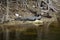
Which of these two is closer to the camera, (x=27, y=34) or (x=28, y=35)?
(x=28, y=35)

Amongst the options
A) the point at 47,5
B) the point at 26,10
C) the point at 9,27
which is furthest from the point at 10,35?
the point at 47,5

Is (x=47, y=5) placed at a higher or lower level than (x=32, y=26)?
higher

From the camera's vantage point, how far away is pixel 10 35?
42.1 feet

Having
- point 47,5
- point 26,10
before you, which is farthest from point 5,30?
point 47,5

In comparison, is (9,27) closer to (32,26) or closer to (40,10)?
(32,26)

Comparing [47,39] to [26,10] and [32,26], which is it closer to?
[32,26]

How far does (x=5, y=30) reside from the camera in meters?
14.2

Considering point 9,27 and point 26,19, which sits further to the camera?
point 26,19

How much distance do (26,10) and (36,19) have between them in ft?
10.8

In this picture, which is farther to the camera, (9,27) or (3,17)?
(3,17)

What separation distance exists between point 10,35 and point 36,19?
5.87 meters

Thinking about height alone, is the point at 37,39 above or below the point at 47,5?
below

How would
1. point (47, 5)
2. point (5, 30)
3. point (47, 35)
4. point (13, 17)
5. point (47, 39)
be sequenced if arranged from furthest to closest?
1. point (47, 5)
2. point (13, 17)
3. point (5, 30)
4. point (47, 35)
5. point (47, 39)

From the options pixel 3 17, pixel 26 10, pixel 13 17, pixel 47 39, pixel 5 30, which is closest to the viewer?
pixel 47 39
